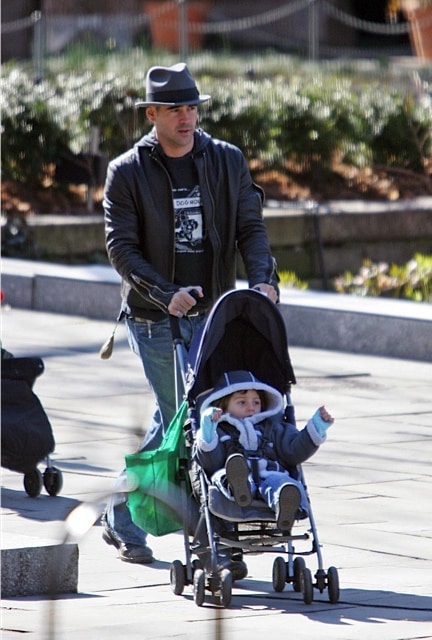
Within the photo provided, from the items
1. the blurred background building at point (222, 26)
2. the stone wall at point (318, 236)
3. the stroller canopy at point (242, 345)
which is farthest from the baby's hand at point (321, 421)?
the blurred background building at point (222, 26)

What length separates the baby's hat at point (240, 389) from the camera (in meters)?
5.54

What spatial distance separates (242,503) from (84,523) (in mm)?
2727

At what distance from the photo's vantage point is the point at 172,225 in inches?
237

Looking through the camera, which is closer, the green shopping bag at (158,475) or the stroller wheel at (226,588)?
the stroller wheel at (226,588)

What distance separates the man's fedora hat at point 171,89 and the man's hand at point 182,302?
2.42 ft

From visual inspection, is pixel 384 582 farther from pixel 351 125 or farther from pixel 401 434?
pixel 351 125

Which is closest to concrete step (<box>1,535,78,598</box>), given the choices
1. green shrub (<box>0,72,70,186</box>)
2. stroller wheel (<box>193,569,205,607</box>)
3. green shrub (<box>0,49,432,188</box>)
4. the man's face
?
stroller wheel (<box>193,569,205,607</box>)

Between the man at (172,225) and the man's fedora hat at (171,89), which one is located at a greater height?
the man's fedora hat at (171,89)

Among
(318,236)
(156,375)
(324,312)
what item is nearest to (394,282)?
(324,312)

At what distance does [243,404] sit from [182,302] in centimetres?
44

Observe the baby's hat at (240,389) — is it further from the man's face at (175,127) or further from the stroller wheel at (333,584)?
the man's face at (175,127)

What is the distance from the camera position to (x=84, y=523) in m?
2.61

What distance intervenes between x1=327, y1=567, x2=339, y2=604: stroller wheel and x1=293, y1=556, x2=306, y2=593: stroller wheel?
0.11 meters

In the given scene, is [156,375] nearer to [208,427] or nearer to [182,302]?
[182,302]
